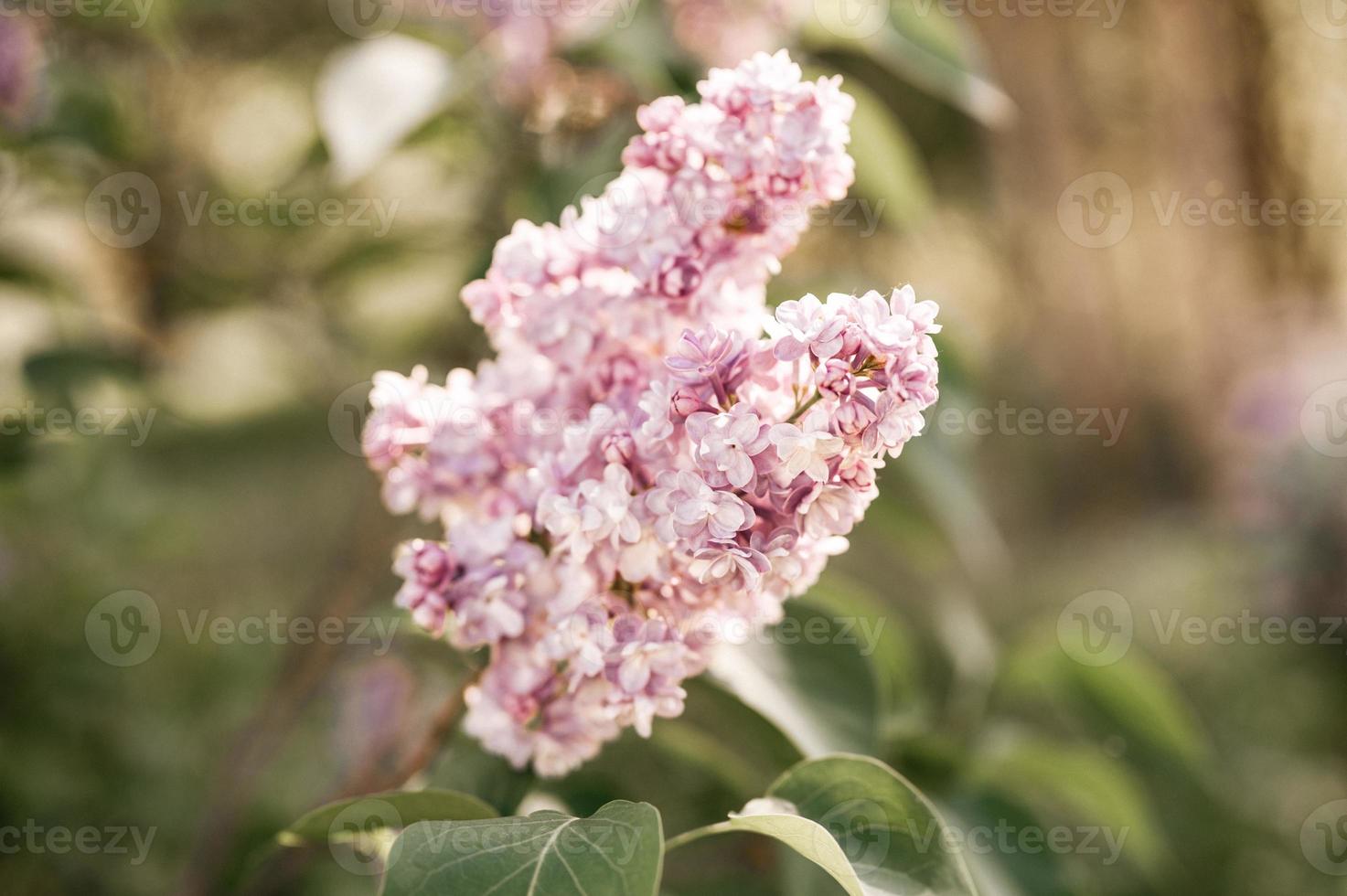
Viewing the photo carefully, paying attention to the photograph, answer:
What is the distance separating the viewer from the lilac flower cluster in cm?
52

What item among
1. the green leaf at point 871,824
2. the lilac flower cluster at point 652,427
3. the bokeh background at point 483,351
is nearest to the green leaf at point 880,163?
the bokeh background at point 483,351

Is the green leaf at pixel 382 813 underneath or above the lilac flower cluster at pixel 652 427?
underneath

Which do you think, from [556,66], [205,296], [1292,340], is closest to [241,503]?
[205,296]

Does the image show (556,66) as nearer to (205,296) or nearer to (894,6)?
(894,6)

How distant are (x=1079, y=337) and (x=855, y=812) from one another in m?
3.82

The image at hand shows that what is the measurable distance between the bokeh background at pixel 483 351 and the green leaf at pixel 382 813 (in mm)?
90

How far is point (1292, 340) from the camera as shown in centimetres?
352

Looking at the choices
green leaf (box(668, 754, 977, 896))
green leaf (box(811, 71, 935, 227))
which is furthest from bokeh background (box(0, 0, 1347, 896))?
green leaf (box(668, 754, 977, 896))

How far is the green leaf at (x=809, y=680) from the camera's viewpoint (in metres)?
0.72

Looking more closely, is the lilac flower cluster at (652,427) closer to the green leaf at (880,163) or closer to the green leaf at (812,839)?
the green leaf at (812,839)

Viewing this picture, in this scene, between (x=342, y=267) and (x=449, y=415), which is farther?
(x=342, y=267)

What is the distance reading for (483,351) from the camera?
117cm

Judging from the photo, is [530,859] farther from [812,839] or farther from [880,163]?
[880,163]

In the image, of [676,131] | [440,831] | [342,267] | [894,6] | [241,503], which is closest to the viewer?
[440,831]
